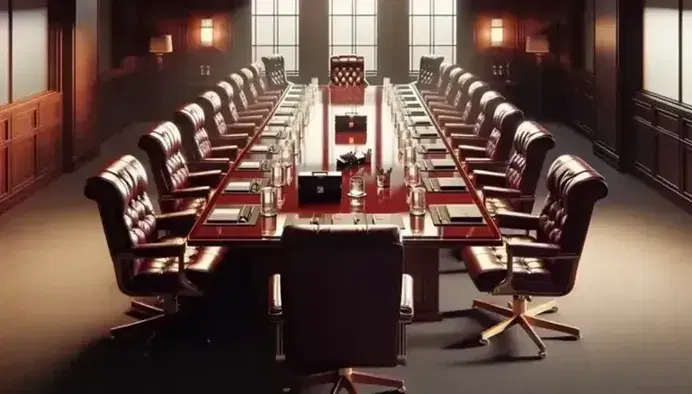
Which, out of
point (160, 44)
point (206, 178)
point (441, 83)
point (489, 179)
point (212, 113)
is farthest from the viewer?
point (160, 44)

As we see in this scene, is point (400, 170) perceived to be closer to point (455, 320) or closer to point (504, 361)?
point (455, 320)

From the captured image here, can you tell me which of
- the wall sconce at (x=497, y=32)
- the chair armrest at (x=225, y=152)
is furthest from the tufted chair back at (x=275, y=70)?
the chair armrest at (x=225, y=152)

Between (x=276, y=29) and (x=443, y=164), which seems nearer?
(x=443, y=164)

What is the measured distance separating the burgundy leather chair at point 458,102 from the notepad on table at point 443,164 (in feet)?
11.1

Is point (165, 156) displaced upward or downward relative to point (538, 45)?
downward

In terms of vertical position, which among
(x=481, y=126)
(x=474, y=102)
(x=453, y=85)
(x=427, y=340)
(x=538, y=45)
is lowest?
(x=427, y=340)

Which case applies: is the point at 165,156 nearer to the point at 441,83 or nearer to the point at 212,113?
the point at 212,113

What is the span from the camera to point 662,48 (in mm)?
9445

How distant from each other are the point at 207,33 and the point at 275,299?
11745 millimetres

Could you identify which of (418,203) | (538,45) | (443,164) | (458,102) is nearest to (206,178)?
(443,164)

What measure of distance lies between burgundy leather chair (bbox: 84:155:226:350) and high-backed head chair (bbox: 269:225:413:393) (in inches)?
39.4

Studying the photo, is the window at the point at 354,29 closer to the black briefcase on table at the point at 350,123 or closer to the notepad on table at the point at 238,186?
the black briefcase on table at the point at 350,123

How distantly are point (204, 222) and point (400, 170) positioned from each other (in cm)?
182

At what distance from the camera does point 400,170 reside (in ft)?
20.0
